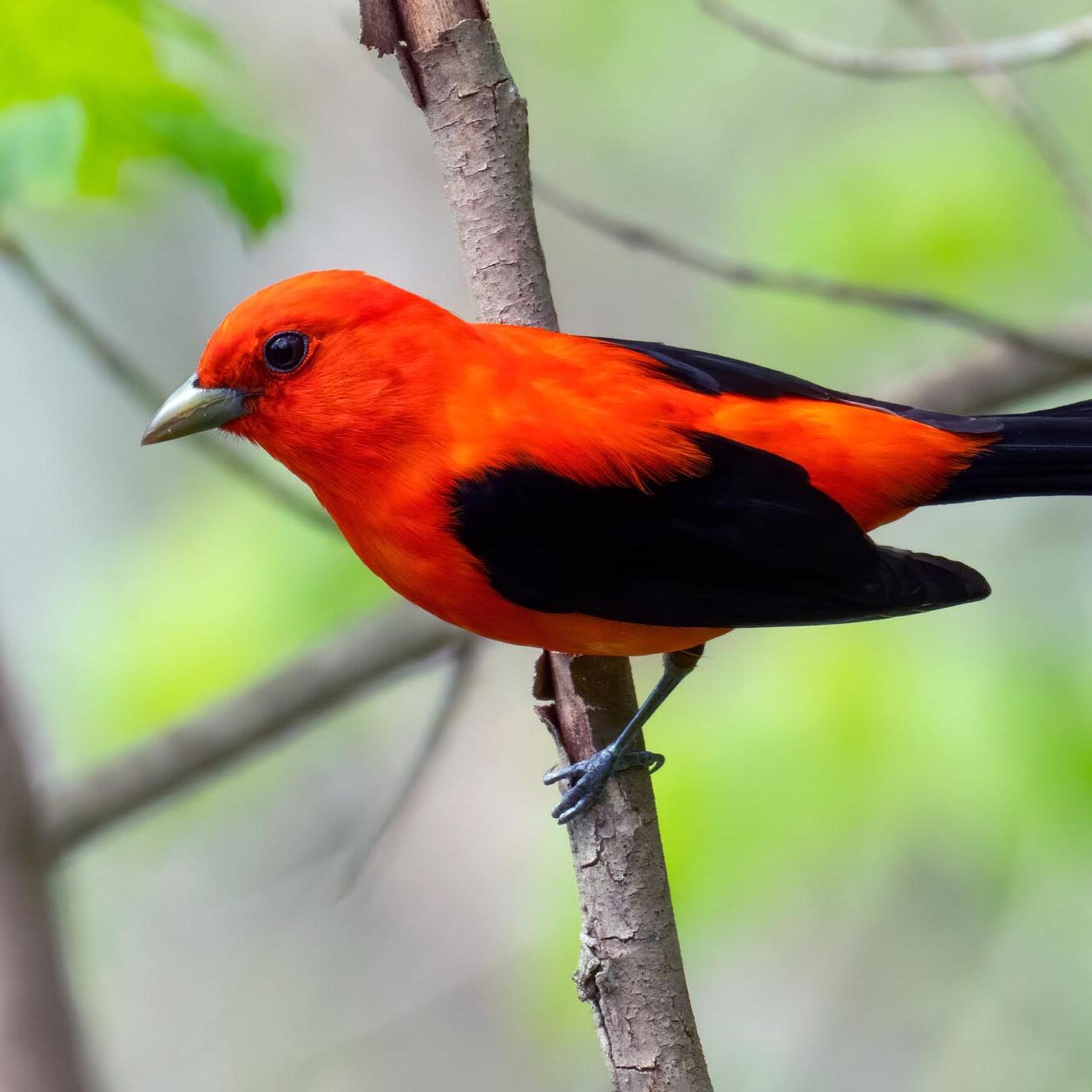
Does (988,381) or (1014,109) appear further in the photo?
(1014,109)

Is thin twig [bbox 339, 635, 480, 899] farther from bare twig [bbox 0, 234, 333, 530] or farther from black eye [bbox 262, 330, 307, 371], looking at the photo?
black eye [bbox 262, 330, 307, 371]

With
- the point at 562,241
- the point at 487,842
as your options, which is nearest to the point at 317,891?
the point at 487,842

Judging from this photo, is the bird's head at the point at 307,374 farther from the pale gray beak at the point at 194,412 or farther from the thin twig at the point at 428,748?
the thin twig at the point at 428,748

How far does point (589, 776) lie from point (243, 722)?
3.98ft

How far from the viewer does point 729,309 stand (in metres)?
6.66

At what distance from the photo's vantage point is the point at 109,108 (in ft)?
10.7

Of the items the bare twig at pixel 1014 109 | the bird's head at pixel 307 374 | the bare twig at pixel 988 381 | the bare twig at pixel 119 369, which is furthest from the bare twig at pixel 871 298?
the bare twig at pixel 119 369

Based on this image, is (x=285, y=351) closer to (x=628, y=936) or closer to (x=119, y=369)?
(x=119, y=369)

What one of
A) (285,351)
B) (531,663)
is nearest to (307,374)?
(285,351)

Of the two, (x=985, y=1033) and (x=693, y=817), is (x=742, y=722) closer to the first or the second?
(x=693, y=817)

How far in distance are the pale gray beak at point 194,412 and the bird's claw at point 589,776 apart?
3.74ft

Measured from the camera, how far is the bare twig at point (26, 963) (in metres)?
2.38

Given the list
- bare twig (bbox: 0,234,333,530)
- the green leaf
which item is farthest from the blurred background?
the green leaf

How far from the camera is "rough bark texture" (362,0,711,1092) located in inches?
119
